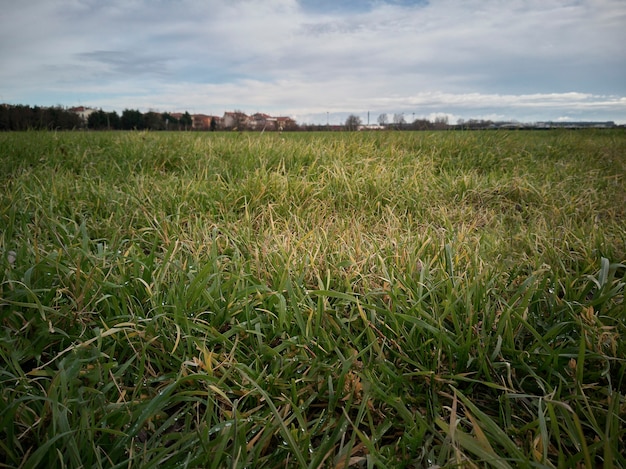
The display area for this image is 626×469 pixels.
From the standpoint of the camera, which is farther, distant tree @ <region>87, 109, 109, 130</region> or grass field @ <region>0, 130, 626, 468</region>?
distant tree @ <region>87, 109, 109, 130</region>

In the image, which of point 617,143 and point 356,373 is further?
point 617,143

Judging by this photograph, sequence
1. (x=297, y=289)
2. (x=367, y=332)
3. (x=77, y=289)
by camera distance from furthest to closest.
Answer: (x=297, y=289), (x=77, y=289), (x=367, y=332)

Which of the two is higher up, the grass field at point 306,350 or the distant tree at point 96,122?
the distant tree at point 96,122

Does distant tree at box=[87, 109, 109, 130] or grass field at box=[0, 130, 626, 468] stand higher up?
distant tree at box=[87, 109, 109, 130]

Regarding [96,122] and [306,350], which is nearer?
[306,350]

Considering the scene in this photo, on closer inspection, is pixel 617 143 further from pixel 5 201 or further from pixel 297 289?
pixel 5 201

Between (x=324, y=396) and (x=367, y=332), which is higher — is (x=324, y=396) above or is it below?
below

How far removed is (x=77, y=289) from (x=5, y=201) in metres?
1.67

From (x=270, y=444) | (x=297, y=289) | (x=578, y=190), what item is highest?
(x=578, y=190)

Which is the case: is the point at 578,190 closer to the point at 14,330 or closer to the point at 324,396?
the point at 324,396

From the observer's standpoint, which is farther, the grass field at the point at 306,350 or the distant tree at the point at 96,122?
the distant tree at the point at 96,122

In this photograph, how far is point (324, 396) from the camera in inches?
51.8

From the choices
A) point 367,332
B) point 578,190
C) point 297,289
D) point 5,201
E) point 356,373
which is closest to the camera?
point 356,373

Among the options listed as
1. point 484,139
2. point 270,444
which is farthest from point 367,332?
point 484,139
